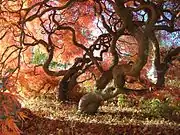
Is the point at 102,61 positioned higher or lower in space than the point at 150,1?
lower

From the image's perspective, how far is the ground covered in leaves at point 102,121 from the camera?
5.75m

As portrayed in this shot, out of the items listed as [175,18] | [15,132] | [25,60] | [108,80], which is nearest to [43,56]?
[25,60]

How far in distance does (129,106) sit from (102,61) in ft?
3.37

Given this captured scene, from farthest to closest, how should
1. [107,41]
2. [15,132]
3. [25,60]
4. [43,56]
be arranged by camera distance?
[43,56] < [25,60] < [107,41] < [15,132]

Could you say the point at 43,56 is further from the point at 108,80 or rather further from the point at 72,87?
the point at 108,80

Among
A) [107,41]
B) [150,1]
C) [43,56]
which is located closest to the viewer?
[150,1]

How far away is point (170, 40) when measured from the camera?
6891 millimetres

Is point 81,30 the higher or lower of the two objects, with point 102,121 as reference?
higher

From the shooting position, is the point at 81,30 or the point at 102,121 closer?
the point at 102,121

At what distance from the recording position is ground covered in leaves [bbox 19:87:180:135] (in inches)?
226

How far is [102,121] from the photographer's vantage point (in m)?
Answer: 6.10

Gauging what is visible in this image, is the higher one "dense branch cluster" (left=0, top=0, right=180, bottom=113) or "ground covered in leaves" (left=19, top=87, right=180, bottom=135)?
"dense branch cluster" (left=0, top=0, right=180, bottom=113)

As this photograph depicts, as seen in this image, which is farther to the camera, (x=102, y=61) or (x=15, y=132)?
(x=102, y=61)

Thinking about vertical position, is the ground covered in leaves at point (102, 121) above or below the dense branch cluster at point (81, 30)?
below
